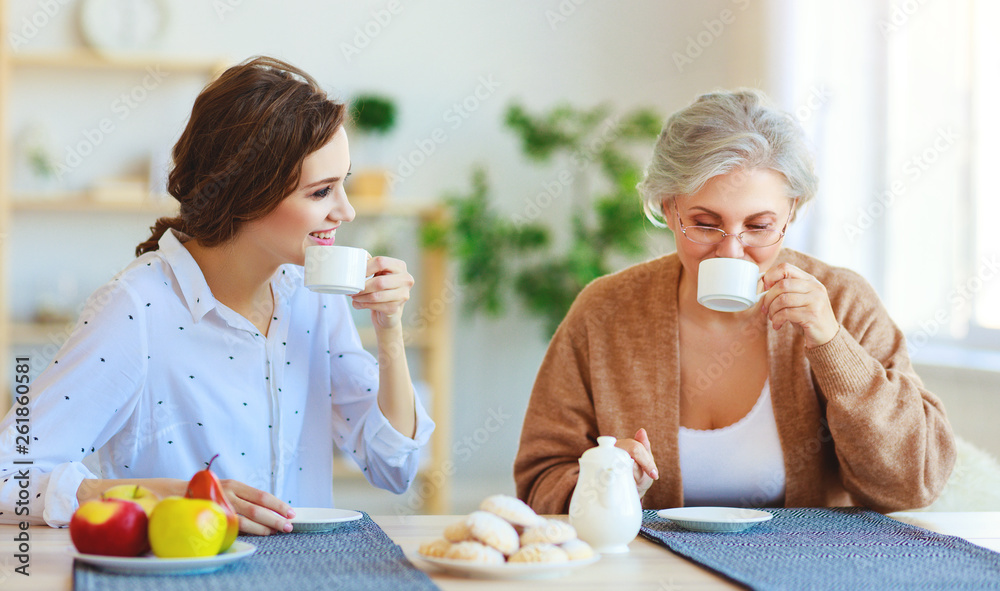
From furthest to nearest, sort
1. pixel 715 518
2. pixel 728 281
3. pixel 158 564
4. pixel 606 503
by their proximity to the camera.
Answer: pixel 728 281
pixel 715 518
pixel 606 503
pixel 158 564

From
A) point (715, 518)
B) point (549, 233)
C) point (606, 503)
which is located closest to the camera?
point (606, 503)

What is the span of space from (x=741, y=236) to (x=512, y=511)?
29.7 inches

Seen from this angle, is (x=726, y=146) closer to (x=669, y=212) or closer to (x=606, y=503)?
(x=669, y=212)

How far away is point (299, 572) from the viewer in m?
1.04

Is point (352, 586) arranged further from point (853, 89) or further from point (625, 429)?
point (853, 89)

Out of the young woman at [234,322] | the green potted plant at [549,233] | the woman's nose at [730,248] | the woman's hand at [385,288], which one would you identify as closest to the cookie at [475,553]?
the young woman at [234,322]

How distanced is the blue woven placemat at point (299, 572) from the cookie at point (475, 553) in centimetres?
4

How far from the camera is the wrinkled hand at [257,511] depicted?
1.23m

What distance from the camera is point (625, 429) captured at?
1.74m

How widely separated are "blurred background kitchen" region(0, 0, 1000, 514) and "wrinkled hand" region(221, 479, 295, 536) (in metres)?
2.17

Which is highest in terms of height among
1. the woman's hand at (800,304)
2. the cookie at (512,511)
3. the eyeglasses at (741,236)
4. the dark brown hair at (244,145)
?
the dark brown hair at (244,145)

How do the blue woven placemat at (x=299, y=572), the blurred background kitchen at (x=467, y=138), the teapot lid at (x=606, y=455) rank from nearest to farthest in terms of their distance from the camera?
the blue woven placemat at (x=299, y=572) < the teapot lid at (x=606, y=455) < the blurred background kitchen at (x=467, y=138)

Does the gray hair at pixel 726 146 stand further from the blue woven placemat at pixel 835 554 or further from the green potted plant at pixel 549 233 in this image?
the green potted plant at pixel 549 233

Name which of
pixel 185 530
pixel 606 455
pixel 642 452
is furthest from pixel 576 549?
pixel 185 530
